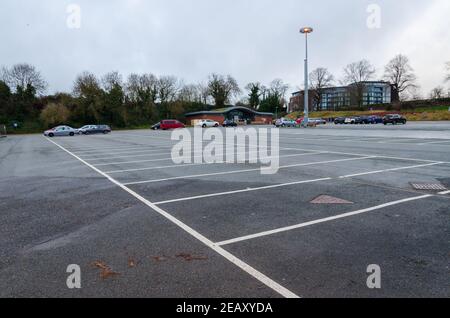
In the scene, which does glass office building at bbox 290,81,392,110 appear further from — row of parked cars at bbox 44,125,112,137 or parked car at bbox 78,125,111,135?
row of parked cars at bbox 44,125,112,137

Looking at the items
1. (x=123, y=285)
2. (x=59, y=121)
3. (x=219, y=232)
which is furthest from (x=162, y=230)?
(x=59, y=121)

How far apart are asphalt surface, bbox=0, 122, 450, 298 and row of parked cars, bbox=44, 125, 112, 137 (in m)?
41.7

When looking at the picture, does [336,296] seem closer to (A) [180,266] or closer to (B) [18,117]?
(A) [180,266]

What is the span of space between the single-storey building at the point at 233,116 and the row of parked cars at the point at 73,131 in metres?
30.0

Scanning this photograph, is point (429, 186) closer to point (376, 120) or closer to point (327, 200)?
point (327, 200)

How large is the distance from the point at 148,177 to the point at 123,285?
20.4 ft

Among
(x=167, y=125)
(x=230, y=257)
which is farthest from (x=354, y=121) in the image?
(x=230, y=257)

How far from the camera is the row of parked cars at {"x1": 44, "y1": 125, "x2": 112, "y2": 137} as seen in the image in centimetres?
4516

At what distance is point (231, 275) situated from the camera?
3436 millimetres

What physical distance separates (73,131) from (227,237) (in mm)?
48584

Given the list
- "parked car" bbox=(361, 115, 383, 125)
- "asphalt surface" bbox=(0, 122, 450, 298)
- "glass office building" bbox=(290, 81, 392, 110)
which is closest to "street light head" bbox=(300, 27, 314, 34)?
"parked car" bbox=(361, 115, 383, 125)

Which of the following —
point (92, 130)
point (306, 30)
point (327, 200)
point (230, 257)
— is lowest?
point (230, 257)

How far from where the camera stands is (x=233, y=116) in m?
83.9

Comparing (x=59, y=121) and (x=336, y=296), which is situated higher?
(x=59, y=121)
